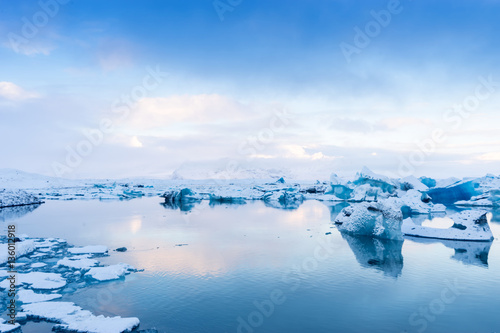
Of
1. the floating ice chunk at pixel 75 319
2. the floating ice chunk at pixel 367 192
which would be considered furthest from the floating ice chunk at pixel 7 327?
the floating ice chunk at pixel 367 192

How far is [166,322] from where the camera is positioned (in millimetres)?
5621

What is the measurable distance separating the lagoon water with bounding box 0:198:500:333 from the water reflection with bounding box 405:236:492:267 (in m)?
0.03

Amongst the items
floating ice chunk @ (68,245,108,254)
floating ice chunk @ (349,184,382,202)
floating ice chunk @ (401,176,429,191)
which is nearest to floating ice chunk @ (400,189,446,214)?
floating ice chunk @ (401,176,429,191)

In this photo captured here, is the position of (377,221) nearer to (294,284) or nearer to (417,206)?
(294,284)

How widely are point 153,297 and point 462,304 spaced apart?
17.9 feet

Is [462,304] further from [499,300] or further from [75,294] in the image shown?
[75,294]

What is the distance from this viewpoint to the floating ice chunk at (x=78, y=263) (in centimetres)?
850

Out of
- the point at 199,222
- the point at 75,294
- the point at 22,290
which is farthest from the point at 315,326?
the point at 199,222

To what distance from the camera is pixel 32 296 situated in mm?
6438

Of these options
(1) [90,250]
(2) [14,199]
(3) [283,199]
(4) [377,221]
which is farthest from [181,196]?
(4) [377,221]

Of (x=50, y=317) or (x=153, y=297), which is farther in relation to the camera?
(x=153, y=297)

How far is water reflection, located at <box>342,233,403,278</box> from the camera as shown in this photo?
9.04 meters

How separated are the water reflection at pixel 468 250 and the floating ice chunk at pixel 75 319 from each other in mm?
8434

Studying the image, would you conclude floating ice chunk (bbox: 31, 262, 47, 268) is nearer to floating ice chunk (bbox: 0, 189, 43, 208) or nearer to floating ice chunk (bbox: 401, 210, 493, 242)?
floating ice chunk (bbox: 401, 210, 493, 242)
